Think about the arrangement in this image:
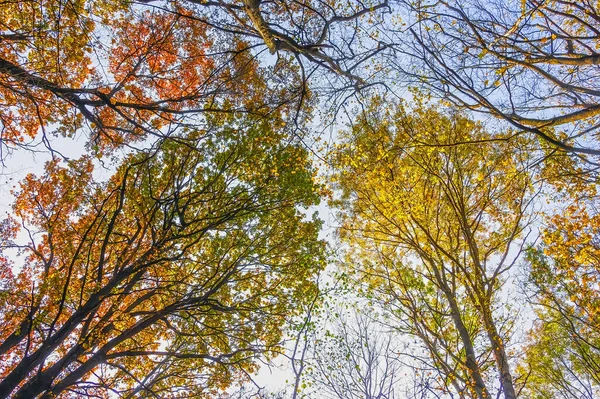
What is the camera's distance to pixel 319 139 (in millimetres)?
6027

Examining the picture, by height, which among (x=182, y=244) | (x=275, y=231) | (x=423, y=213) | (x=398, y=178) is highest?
(x=398, y=178)

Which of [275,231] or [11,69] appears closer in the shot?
[11,69]

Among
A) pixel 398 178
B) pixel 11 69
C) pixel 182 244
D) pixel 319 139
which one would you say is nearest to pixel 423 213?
pixel 398 178

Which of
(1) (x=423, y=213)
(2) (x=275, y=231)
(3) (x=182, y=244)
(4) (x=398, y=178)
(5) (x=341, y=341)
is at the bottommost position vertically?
(5) (x=341, y=341)

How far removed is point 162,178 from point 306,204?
12.3 ft

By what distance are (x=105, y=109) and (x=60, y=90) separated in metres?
4.26

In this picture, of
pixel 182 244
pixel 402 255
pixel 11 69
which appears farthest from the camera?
pixel 402 255

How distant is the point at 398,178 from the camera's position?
8.00 metres

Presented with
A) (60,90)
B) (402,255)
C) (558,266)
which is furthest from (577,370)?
(60,90)

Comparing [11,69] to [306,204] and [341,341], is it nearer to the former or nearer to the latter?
[306,204]

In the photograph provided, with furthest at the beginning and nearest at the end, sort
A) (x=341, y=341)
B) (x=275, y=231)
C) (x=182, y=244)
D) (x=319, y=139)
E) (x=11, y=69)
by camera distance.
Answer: (x=275, y=231) < (x=341, y=341) < (x=182, y=244) < (x=319, y=139) < (x=11, y=69)

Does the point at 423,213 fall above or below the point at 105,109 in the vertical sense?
below

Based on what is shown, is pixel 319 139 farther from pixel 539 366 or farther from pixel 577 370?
pixel 577 370

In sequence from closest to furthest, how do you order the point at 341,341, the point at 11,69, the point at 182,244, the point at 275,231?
the point at 11,69, the point at 182,244, the point at 341,341, the point at 275,231
